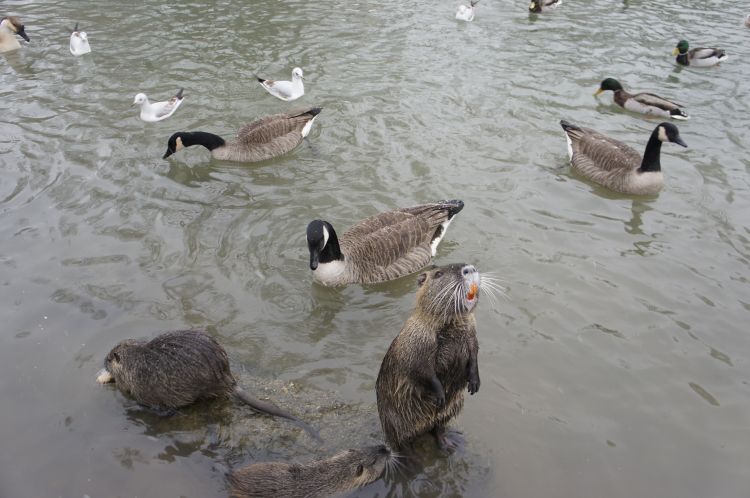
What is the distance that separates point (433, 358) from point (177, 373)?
7.27ft

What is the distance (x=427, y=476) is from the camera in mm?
4695

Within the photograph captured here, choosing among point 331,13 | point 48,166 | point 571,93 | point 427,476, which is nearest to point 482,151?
point 571,93

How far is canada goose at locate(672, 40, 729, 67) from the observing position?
13.0 metres

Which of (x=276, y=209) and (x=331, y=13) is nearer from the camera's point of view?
(x=276, y=209)

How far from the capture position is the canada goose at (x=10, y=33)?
44.5 ft

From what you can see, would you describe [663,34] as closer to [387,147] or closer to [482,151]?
[482,151]

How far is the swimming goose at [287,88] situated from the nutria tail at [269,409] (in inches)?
290

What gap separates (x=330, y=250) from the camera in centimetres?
684

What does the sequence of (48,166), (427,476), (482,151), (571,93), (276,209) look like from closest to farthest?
(427,476)
(276,209)
(48,166)
(482,151)
(571,93)

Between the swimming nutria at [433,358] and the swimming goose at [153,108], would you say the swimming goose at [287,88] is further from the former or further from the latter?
the swimming nutria at [433,358]

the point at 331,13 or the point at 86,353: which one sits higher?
the point at 331,13

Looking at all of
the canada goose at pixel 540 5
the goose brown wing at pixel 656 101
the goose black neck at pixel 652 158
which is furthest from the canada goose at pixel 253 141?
the canada goose at pixel 540 5

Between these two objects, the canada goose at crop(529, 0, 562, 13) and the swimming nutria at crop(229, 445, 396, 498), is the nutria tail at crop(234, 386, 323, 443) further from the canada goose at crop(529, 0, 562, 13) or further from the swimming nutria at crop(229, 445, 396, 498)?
the canada goose at crop(529, 0, 562, 13)

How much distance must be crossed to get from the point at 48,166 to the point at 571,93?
390 inches
